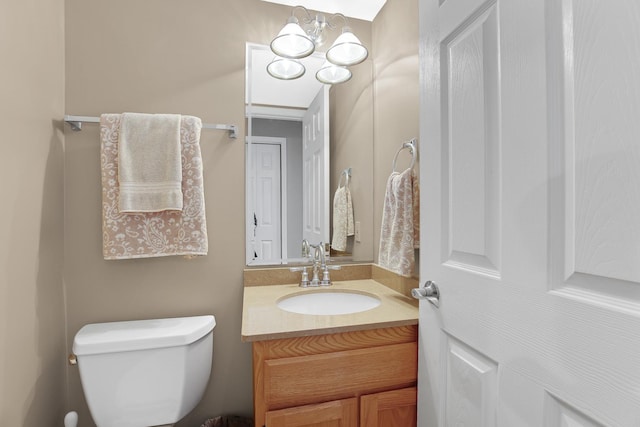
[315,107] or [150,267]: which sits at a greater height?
[315,107]

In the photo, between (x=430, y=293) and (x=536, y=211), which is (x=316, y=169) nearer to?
(x=430, y=293)

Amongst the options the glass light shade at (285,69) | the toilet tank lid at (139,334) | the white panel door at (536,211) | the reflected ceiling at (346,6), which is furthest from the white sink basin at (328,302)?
the reflected ceiling at (346,6)

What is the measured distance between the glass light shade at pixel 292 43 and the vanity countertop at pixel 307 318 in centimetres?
107

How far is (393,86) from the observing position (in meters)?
1.47

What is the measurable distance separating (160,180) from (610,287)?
135 centimetres

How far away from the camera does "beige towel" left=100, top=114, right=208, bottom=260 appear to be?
1243 millimetres

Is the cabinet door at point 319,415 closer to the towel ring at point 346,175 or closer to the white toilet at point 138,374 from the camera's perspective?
the white toilet at point 138,374

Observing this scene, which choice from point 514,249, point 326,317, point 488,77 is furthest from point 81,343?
point 488,77

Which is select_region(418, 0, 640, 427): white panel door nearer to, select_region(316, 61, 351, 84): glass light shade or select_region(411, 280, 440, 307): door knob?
select_region(411, 280, 440, 307): door knob

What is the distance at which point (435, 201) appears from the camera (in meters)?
0.88

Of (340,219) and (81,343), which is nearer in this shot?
(81,343)

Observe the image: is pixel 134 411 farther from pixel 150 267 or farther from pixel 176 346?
pixel 150 267

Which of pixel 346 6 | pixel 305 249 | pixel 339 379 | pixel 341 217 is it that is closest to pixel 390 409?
pixel 339 379

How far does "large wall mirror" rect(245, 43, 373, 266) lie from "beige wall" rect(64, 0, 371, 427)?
0.23 feet
